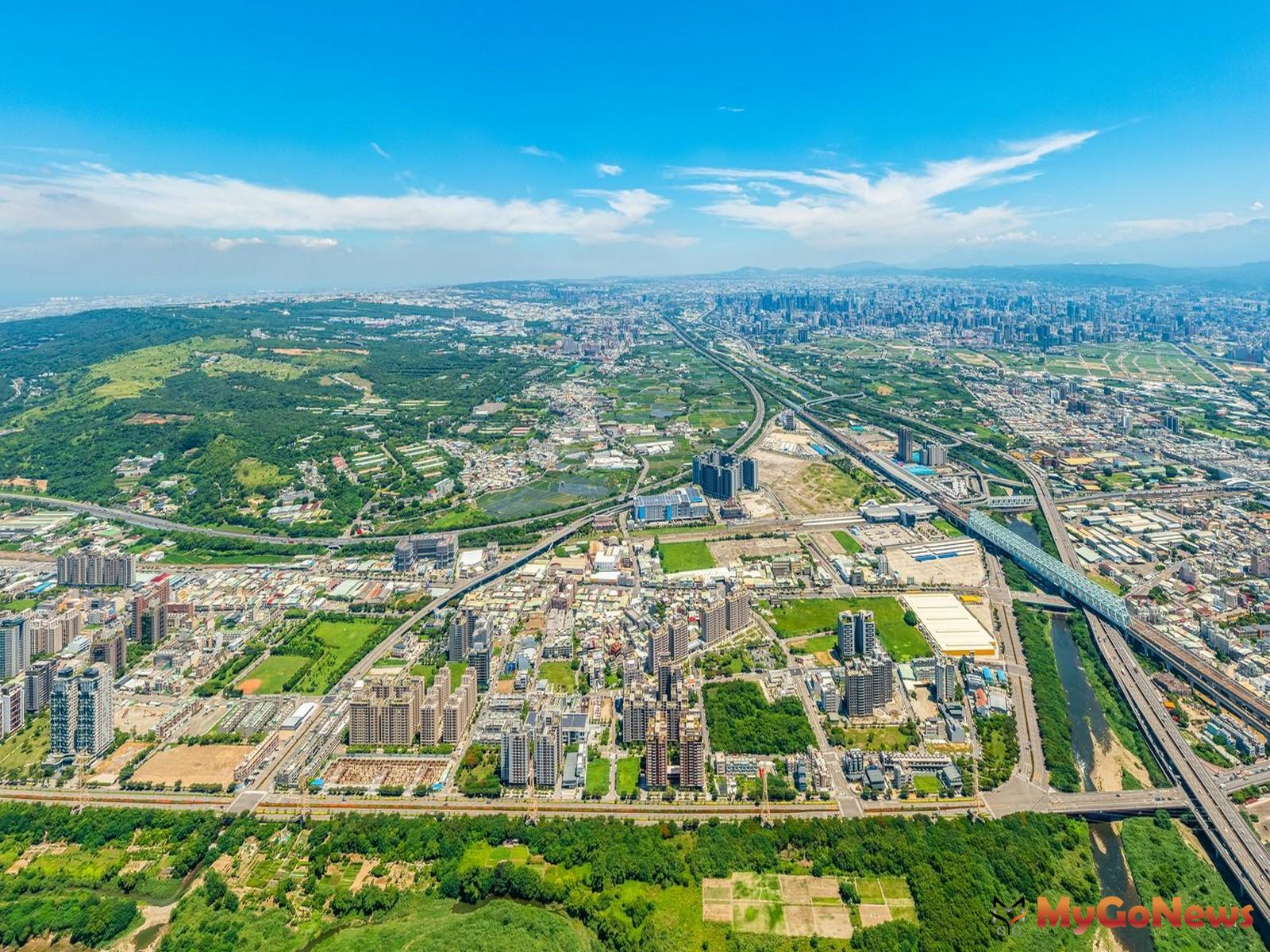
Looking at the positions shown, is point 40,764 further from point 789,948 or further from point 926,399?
point 926,399

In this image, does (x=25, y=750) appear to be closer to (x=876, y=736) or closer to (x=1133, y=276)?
(x=876, y=736)

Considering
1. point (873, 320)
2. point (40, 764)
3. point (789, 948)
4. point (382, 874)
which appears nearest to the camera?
point (789, 948)

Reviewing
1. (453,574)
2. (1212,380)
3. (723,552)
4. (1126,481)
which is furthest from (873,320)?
(453,574)

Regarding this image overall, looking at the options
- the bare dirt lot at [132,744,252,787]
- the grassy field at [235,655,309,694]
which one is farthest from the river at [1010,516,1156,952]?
the grassy field at [235,655,309,694]

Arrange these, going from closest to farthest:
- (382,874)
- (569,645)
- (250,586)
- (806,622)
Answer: (382,874) < (569,645) < (806,622) < (250,586)

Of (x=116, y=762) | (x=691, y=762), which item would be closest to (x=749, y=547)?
(x=691, y=762)
